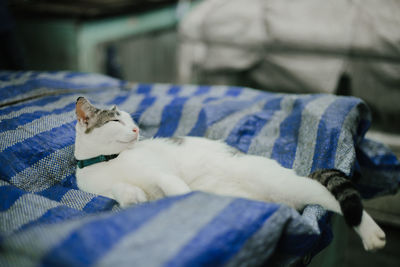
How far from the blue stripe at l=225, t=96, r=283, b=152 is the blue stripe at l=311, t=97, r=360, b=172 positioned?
0.26 meters

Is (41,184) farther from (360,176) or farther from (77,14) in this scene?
(77,14)

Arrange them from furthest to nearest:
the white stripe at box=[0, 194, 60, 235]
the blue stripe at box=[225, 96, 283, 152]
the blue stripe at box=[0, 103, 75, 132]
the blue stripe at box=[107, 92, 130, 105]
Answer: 1. the blue stripe at box=[107, 92, 130, 105]
2. the blue stripe at box=[225, 96, 283, 152]
3. the blue stripe at box=[0, 103, 75, 132]
4. the white stripe at box=[0, 194, 60, 235]

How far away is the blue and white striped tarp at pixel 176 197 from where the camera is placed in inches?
22.5

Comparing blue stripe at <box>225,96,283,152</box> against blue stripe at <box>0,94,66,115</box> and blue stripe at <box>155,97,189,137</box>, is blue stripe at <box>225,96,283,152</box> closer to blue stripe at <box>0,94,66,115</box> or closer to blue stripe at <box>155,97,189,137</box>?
blue stripe at <box>155,97,189,137</box>

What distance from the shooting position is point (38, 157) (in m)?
1.04

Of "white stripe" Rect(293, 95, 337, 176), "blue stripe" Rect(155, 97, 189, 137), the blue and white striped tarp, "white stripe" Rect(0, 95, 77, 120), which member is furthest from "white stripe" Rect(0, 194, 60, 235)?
"white stripe" Rect(293, 95, 337, 176)

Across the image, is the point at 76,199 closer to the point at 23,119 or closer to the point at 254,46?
the point at 23,119

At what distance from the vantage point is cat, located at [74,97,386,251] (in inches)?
33.1

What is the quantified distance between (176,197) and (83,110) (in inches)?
18.3

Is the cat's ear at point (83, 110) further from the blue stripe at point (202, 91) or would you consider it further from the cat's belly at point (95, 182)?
the blue stripe at point (202, 91)

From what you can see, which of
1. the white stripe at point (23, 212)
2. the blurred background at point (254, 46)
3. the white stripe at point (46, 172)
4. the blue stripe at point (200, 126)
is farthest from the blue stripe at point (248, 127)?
the white stripe at point (23, 212)

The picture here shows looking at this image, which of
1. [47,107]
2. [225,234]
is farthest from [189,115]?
[225,234]

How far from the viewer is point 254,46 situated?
250 centimetres

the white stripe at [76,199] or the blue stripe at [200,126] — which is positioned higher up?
the blue stripe at [200,126]
